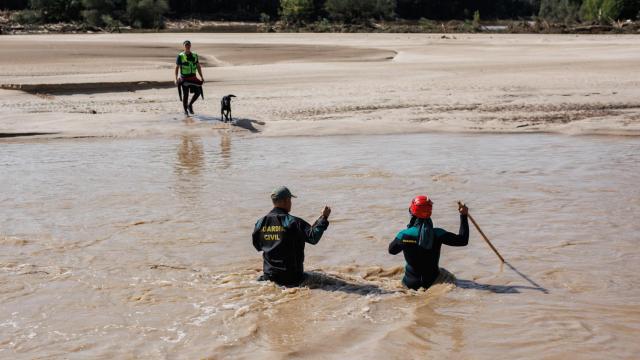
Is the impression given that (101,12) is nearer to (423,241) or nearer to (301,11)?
(301,11)

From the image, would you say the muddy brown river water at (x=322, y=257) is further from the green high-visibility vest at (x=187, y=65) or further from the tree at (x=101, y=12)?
the tree at (x=101, y=12)

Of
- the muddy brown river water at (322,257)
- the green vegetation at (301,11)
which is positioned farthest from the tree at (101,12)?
the muddy brown river water at (322,257)

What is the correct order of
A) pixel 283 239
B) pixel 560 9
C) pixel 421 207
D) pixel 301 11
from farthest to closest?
pixel 560 9
pixel 301 11
pixel 283 239
pixel 421 207

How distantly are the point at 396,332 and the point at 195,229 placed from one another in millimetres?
3875

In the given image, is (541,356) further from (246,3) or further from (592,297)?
(246,3)

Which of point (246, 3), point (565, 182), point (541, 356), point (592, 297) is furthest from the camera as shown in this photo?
point (246, 3)

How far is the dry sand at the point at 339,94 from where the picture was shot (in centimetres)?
1675

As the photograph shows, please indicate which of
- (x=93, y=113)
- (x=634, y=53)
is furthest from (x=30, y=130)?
(x=634, y=53)

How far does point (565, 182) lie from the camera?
11617mm

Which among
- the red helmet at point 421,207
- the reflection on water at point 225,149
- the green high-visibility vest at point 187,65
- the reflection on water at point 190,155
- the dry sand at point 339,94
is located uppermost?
the green high-visibility vest at point 187,65

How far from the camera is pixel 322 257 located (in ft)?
27.4

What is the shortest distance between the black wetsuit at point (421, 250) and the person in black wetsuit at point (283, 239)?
67 cm

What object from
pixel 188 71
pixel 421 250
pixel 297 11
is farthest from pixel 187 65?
pixel 297 11

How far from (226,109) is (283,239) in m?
9.99
